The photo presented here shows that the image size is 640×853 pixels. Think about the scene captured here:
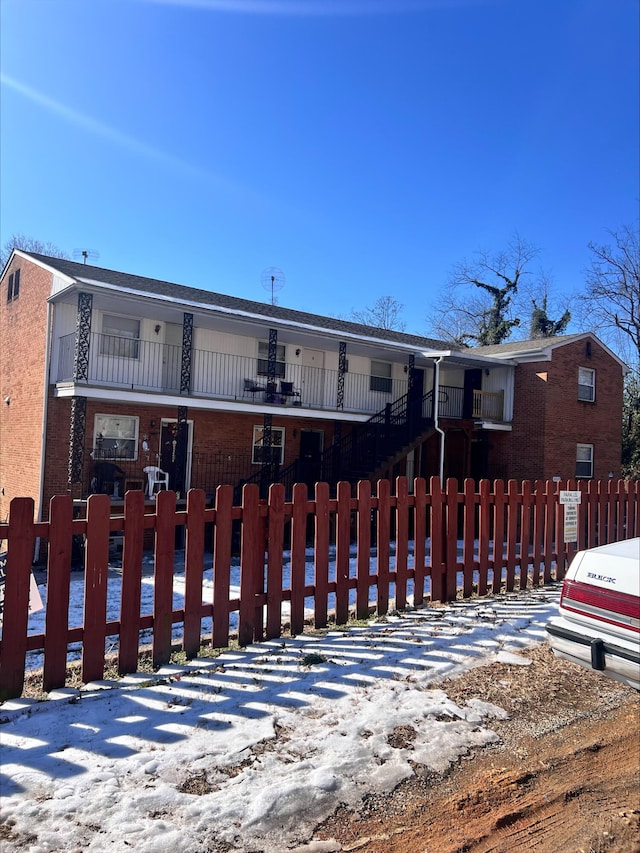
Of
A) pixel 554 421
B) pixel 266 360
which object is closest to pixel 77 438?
pixel 266 360

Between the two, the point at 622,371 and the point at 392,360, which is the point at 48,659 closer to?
the point at 392,360

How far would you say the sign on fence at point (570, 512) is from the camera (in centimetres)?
793

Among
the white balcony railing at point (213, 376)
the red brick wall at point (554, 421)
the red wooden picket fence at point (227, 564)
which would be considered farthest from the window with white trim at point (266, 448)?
the red wooden picket fence at point (227, 564)

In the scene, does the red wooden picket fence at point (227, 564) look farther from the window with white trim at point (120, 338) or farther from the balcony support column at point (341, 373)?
the balcony support column at point (341, 373)

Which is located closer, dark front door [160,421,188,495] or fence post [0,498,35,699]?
fence post [0,498,35,699]

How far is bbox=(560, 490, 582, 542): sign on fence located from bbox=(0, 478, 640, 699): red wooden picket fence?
10cm

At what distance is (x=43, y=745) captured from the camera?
125 inches

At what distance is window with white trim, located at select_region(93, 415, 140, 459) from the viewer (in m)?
14.1

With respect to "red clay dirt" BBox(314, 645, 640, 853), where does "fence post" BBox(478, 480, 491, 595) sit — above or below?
above

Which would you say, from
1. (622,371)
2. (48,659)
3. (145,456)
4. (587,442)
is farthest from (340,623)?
(622,371)

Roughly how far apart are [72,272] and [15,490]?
6.02m

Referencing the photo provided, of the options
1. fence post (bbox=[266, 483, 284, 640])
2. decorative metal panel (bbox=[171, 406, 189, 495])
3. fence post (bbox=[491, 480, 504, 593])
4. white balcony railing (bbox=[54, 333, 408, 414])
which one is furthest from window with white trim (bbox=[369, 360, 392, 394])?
fence post (bbox=[266, 483, 284, 640])

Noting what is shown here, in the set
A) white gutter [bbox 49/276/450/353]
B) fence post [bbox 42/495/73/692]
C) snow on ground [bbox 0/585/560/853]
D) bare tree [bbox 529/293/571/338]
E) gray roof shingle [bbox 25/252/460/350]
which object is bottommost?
snow on ground [bbox 0/585/560/853]

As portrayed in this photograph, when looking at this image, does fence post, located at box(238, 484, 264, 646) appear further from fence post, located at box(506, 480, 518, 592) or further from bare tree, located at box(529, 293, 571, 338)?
bare tree, located at box(529, 293, 571, 338)
